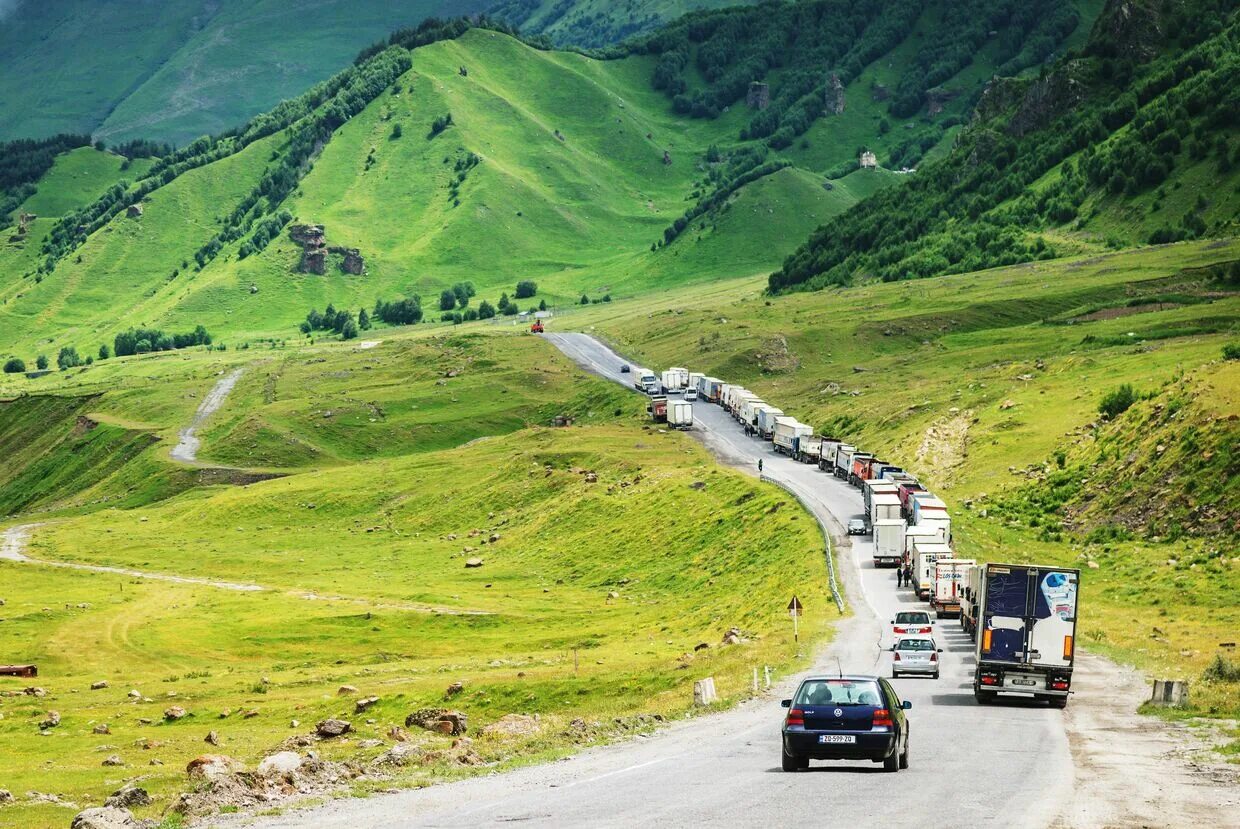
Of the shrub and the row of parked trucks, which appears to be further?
the shrub

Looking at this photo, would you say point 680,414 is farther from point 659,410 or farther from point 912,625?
point 912,625

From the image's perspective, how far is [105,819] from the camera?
36375 mm

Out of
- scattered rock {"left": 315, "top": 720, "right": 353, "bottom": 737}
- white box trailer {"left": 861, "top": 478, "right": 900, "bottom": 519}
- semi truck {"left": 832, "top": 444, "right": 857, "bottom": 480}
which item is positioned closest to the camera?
scattered rock {"left": 315, "top": 720, "right": 353, "bottom": 737}

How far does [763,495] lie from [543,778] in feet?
299

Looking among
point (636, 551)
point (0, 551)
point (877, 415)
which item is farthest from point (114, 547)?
point (877, 415)

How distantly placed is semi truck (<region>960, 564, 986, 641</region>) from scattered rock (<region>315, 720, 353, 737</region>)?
25.4m

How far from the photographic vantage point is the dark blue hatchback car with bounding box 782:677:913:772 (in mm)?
39188

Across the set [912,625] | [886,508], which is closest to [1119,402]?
[886,508]

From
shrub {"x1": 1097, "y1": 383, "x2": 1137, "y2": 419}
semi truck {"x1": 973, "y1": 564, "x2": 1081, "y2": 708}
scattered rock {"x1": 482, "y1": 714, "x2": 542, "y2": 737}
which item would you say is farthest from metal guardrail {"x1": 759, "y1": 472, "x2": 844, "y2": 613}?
scattered rock {"x1": 482, "y1": 714, "x2": 542, "y2": 737}

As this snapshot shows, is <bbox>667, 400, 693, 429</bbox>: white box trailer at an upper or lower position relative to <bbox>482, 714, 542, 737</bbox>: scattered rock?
upper

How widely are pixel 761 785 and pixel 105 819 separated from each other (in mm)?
14506

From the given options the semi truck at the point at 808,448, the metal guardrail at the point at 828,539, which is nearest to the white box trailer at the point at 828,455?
the semi truck at the point at 808,448

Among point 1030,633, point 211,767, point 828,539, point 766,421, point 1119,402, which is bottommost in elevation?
point 211,767

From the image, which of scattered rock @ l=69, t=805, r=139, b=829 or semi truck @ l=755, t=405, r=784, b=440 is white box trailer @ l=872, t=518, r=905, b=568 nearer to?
semi truck @ l=755, t=405, r=784, b=440
